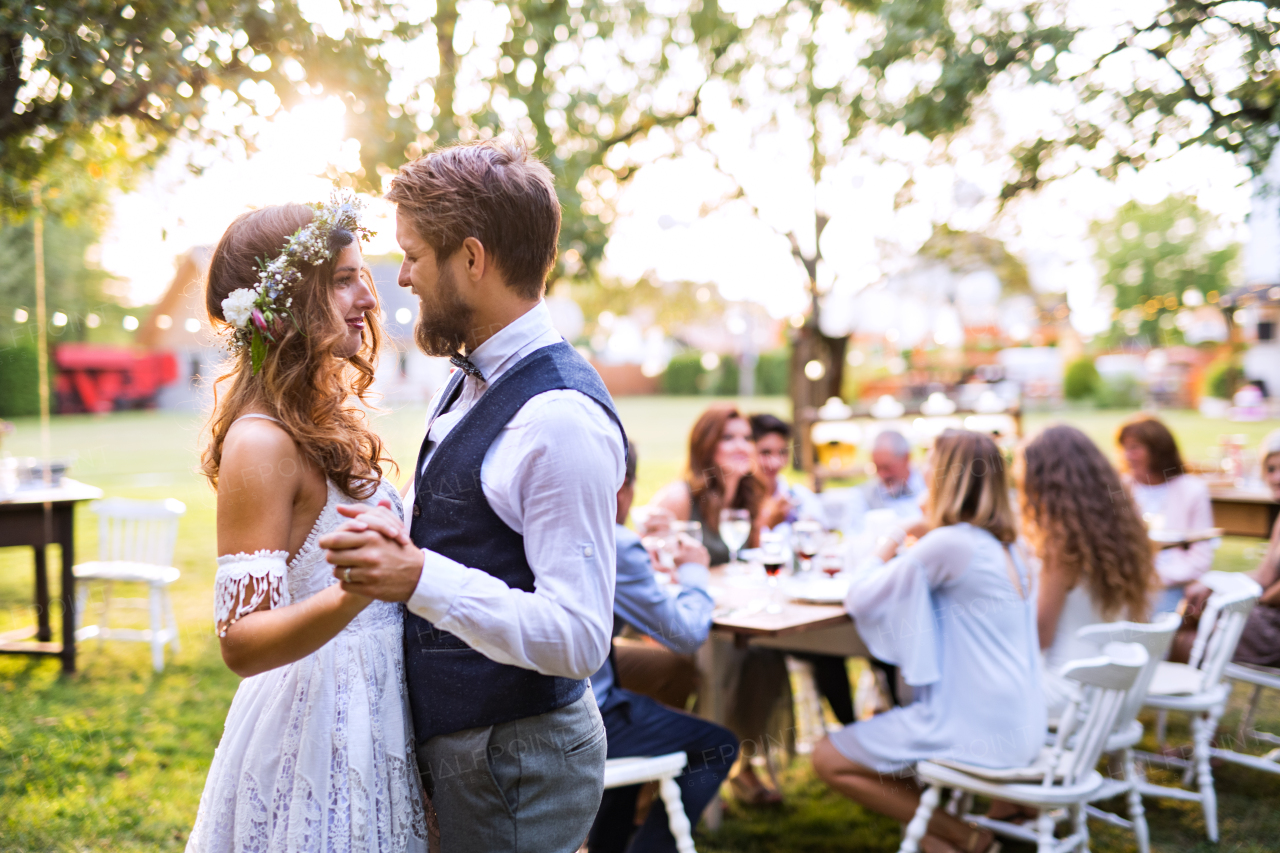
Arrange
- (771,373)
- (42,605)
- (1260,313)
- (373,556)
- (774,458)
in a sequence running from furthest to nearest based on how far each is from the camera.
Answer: (771,373) < (1260,313) < (42,605) < (774,458) < (373,556)

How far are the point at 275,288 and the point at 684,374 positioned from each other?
28.7 meters

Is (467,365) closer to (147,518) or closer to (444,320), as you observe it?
(444,320)

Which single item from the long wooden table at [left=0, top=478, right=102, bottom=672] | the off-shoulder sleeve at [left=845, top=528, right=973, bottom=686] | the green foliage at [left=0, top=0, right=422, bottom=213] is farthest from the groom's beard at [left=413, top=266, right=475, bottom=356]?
the long wooden table at [left=0, top=478, right=102, bottom=672]

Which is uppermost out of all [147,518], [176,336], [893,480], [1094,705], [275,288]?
[176,336]

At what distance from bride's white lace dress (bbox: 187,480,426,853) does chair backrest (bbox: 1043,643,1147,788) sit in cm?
193

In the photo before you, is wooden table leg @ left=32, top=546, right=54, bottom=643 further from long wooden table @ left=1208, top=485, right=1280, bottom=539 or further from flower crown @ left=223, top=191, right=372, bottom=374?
long wooden table @ left=1208, top=485, right=1280, bottom=539

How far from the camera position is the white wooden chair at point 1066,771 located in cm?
256

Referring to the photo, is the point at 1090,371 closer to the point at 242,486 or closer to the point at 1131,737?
the point at 1131,737

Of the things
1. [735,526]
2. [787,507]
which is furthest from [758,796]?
[787,507]

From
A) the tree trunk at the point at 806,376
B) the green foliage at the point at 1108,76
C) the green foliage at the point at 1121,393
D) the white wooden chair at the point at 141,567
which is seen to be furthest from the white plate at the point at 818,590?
the green foliage at the point at 1121,393

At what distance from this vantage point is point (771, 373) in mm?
28094

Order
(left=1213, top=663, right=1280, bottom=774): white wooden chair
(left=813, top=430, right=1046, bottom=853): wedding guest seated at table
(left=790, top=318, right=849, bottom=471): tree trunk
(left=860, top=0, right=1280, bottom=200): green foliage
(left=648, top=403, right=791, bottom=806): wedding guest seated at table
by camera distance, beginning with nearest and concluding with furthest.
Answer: (left=813, top=430, right=1046, bottom=853): wedding guest seated at table
(left=1213, top=663, right=1280, bottom=774): white wooden chair
(left=860, top=0, right=1280, bottom=200): green foliage
(left=648, top=403, right=791, bottom=806): wedding guest seated at table
(left=790, top=318, right=849, bottom=471): tree trunk

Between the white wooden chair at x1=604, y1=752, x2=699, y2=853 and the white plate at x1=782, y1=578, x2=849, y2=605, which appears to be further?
the white plate at x1=782, y1=578, x2=849, y2=605

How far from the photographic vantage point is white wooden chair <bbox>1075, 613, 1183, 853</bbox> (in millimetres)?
2758
